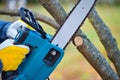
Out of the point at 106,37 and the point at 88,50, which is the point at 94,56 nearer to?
the point at 88,50

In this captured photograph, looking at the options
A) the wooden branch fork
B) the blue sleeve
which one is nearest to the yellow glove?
the blue sleeve

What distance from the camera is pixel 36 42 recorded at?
222 cm

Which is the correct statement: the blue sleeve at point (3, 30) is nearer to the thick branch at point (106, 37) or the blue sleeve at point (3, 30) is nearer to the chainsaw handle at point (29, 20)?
the chainsaw handle at point (29, 20)

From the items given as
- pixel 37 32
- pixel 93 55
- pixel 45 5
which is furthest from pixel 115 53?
pixel 37 32

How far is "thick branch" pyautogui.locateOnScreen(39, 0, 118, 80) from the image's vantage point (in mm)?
2570

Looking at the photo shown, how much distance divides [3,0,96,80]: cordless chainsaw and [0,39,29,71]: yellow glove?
40 mm

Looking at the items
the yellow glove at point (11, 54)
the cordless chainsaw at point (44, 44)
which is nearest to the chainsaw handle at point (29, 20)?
the cordless chainsaw at point (44, 44)

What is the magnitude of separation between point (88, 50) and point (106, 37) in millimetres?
273

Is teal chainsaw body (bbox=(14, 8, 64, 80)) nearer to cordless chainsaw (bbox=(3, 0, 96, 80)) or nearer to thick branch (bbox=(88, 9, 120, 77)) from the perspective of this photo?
cordless chainsaw (bbox=(3, 0, 96, 80))

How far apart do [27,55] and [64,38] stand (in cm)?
21

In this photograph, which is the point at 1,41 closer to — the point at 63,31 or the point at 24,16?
the point at 24,16

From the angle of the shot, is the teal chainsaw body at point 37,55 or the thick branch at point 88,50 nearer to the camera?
the teal chainsaw body at point 37,55

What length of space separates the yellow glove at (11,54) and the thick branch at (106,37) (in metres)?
0.79

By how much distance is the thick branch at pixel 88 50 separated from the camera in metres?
2.57
